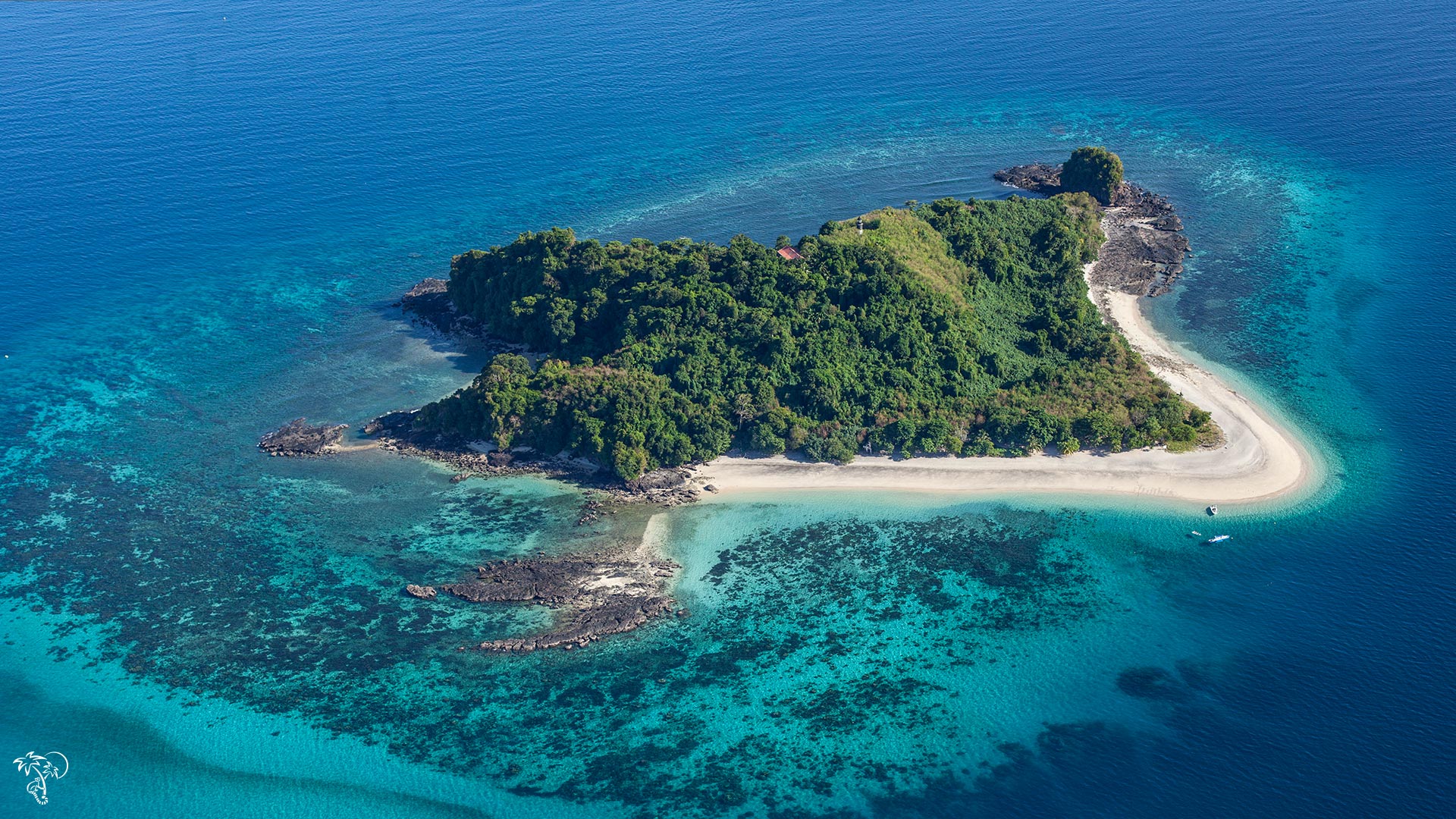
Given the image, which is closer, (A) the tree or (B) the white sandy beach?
(B) the white sandy beach

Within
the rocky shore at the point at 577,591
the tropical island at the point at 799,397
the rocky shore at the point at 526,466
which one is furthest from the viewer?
the rocky shore at the point at 526,466

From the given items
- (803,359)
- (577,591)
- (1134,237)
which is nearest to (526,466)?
(577,591)

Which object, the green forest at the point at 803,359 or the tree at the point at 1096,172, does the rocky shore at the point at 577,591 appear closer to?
→ the green forest at the point at 803,359

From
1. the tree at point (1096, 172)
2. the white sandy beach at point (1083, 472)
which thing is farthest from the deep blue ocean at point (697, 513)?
the tree at point (1096, 172)

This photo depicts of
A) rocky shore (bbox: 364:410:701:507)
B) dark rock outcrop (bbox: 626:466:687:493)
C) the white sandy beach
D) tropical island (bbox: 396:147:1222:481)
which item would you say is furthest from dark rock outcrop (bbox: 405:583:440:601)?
the white sandy beach

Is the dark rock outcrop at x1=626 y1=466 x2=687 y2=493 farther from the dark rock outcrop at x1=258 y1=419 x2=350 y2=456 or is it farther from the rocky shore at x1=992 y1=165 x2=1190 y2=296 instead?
the rocky shore at x1=992 y1=165 x2=1190 y2=296

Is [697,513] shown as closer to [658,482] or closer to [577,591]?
[658,482]

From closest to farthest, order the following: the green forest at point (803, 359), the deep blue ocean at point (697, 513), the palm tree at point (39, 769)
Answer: the deep blue ocean at point (697, 513) < the palm tree at point (39, 769) < the green forest at point (803, 359)
